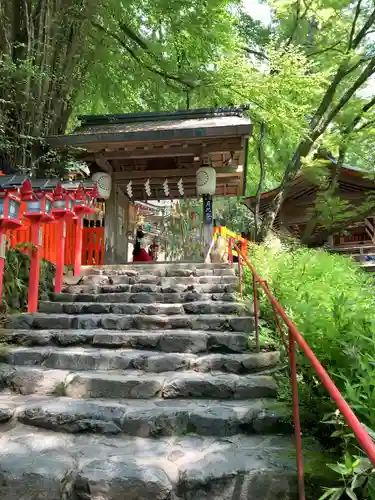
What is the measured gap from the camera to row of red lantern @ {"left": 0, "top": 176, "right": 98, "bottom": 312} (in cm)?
532

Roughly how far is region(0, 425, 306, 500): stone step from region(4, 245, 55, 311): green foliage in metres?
3.70

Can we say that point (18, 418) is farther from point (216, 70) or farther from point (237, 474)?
point (216, 70)

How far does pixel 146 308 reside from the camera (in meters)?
6.07

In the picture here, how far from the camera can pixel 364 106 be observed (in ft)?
48.3

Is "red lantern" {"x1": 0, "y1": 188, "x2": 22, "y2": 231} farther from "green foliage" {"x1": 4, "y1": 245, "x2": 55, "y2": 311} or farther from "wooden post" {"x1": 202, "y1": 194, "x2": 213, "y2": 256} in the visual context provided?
"wooden post" {"x1": 202, "y1": 194, "x2": 213, "y2": 256}

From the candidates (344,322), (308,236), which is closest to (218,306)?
(344,322)

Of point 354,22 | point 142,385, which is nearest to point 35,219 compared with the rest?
point 142,385

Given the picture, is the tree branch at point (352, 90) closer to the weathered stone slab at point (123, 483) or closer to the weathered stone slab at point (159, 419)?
the weathered stone slab at point (159, 419)

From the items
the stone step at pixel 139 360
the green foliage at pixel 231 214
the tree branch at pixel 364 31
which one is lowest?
the stone step at pixel 139 360

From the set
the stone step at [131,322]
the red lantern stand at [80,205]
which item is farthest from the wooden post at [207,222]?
the stone step at [131,322]

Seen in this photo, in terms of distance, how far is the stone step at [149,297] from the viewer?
6566 millimetres

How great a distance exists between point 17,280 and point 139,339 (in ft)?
9.34

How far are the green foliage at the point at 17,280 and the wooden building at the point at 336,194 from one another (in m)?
11.2

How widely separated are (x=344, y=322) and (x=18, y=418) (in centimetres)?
300
